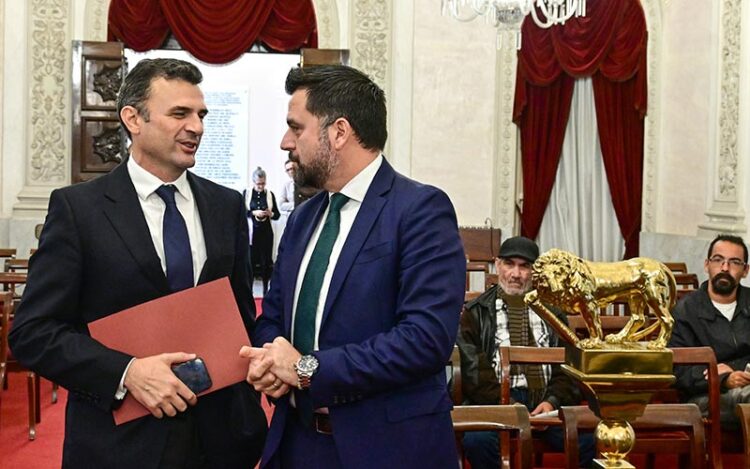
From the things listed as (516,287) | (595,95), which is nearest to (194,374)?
(516,287)

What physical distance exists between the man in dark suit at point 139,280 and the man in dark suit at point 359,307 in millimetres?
189

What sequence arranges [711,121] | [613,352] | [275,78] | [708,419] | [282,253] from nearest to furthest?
[613,352], [282,253], [708,419], [711,121], [275,78]

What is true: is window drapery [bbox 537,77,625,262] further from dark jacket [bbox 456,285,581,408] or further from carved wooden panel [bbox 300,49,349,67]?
dark jacket [bbox 456,285,581,408]

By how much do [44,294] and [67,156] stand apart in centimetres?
915

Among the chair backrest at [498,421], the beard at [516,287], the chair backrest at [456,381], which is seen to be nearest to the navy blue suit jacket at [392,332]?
the chair backrest at [498,421]

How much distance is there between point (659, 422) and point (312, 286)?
1.71m

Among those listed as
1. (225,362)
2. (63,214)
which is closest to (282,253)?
(225,362)

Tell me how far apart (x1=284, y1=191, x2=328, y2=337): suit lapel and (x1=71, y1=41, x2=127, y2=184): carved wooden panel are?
8.46 m

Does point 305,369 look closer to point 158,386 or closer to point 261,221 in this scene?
point 158,386

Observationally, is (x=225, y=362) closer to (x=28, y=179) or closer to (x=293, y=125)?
(x=293, y=125)

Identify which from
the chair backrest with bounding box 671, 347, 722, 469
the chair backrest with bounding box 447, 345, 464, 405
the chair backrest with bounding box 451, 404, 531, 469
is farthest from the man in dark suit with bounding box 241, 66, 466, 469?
the chair backrest with bounding box 671, 347, 722, 469

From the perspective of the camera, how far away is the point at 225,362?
2436mm

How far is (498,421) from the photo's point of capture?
356 centimetres

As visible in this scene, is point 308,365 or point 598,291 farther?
point 308,365
